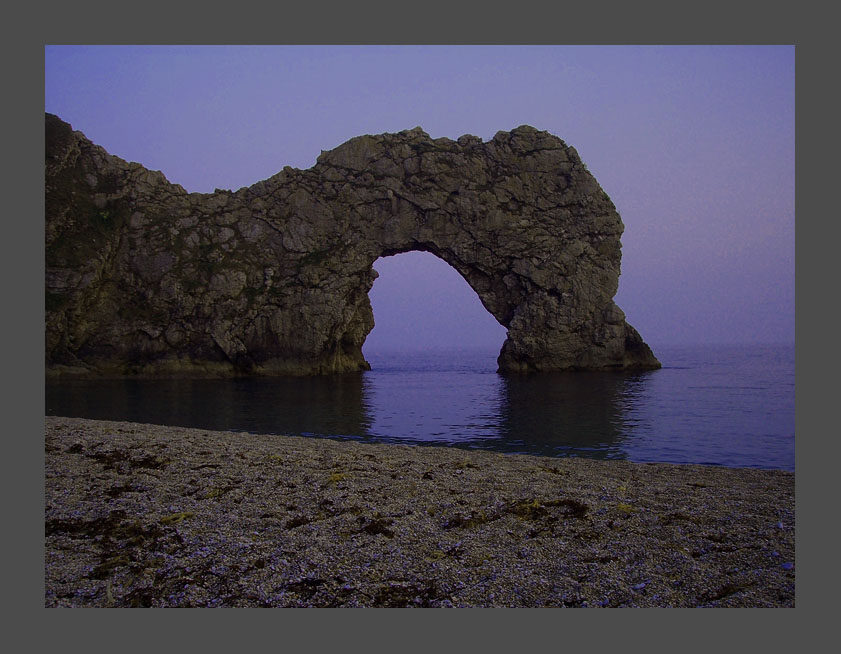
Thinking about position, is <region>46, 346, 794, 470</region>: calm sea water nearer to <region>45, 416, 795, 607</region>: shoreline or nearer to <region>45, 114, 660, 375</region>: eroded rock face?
<region>45, 416, 795, 607</region>: shoreline

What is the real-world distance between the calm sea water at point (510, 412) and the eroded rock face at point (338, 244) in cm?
1014

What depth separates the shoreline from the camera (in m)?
7.48

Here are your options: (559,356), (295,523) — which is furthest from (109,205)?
(295,523)

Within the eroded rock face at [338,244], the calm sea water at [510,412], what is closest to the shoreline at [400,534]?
the calm sea water at [510,412]

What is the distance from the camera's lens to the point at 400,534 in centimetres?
960

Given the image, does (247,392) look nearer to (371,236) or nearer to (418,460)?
(371,236)

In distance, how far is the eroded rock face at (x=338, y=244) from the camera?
6216 cm

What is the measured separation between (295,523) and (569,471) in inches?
309

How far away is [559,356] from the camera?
6556 centimetres

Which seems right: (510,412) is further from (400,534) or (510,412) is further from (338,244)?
(338,244)

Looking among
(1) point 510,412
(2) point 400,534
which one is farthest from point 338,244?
(2) point 400,534

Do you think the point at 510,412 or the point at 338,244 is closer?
the point at 510,412

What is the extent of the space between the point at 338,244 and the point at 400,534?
5829 centimetres

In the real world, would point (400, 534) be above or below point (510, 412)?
above
